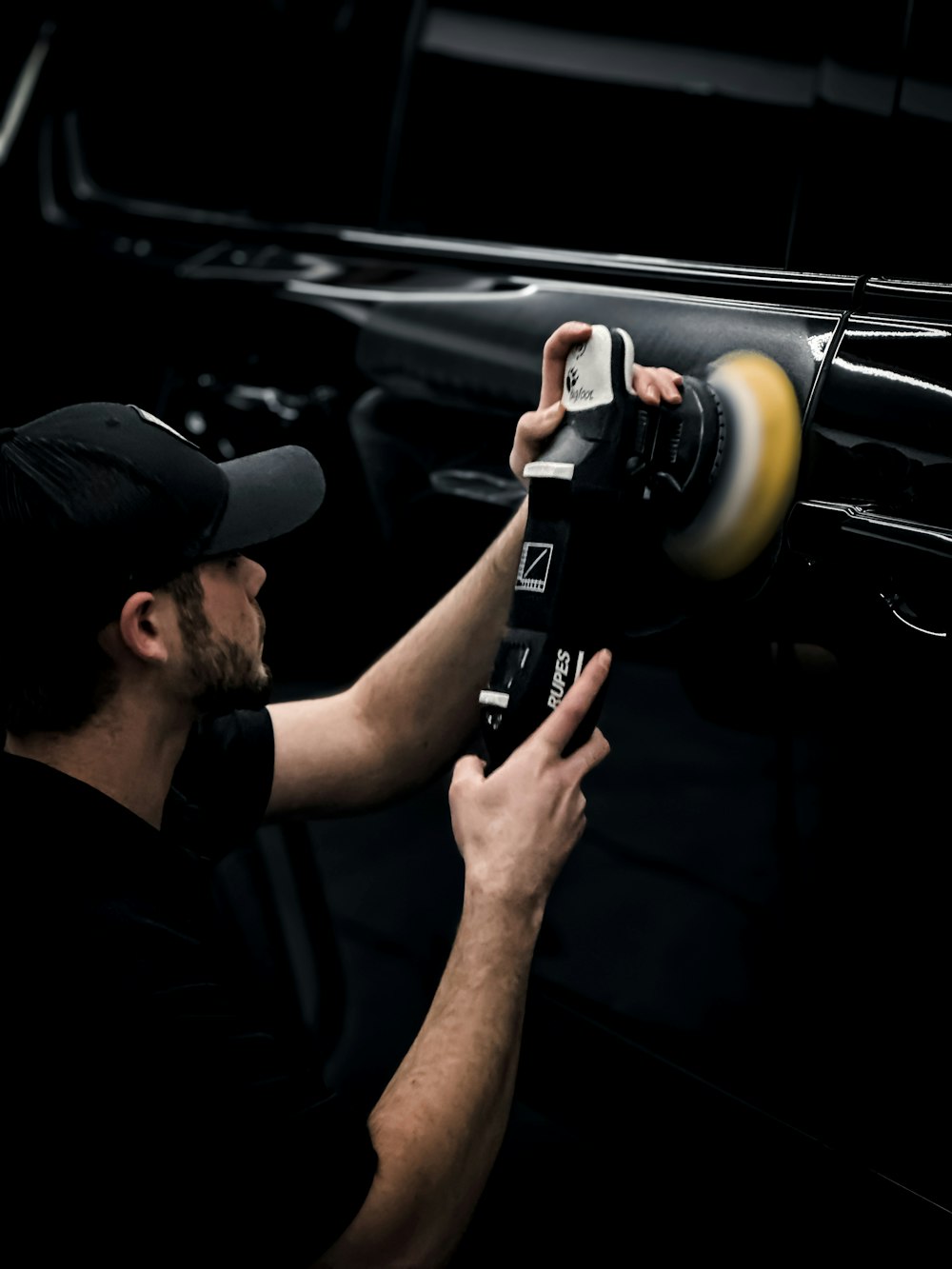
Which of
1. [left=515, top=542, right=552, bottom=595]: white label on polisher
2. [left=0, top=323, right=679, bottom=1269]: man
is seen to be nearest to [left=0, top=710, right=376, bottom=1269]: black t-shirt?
[left=0, top=323, right=679, bottom=1269]: man

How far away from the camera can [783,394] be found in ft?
4.38

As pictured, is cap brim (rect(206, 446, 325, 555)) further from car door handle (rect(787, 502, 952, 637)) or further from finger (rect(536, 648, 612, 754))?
car door handle (rect(787, 502, 952, 637))

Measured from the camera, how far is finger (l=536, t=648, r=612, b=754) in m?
1.35

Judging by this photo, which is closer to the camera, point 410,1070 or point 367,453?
point 410,1070

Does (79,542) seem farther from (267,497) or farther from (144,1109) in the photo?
(144,1109)

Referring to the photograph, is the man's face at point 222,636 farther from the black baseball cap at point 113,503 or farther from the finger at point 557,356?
the finger at point 557,356

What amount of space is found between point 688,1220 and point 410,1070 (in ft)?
1.24

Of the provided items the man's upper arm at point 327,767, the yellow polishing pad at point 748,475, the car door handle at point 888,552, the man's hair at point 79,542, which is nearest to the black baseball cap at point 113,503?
the man's hair at point 79,542


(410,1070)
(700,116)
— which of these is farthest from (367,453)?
(410,1070)

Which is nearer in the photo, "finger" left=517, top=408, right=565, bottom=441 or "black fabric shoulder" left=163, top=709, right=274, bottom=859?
"finger" left=517, top=408, right=565, bottom=441

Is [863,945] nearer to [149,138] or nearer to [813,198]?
[813,198]

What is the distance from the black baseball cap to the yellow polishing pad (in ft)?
1.60

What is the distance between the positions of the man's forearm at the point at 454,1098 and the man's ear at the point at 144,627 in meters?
0.40

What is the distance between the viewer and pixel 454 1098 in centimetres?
135
